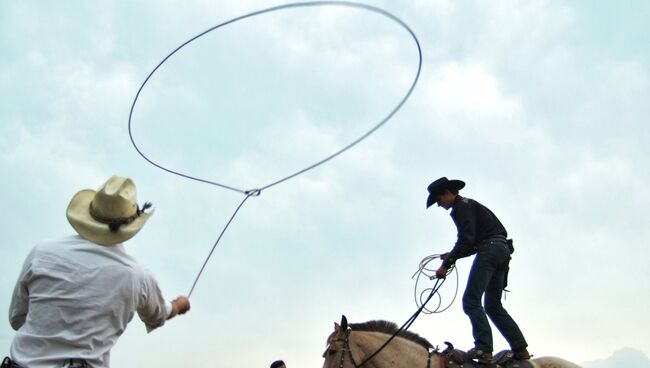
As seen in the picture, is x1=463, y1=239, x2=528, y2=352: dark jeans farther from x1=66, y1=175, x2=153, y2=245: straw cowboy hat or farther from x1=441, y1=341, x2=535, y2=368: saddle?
x1=66, y1=175, x2=153, y2=245: straw cowboy hat

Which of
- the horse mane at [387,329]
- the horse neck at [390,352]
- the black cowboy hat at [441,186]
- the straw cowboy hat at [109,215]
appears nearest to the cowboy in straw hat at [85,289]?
the straw cowboy hat at [109,215]

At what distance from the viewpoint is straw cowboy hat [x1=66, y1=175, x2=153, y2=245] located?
4.23m

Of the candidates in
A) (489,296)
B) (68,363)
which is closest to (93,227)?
(68,363)

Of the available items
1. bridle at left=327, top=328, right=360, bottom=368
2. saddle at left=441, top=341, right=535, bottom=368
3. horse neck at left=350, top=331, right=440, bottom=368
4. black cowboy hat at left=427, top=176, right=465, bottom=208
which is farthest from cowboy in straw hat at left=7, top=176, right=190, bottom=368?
black cowboy hat at left=427, top=176, right=465, bottom=208

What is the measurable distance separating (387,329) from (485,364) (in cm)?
159

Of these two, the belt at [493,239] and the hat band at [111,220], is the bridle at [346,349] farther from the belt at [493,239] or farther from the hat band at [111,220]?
the hat band at [111,220]

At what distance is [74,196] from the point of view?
4.50 meters

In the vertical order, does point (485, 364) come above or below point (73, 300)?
above

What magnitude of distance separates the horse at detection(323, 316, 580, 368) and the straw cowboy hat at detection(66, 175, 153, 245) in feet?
17.9

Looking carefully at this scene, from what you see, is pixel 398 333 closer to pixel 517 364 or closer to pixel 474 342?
pixel 474 342

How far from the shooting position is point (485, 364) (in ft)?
28.8

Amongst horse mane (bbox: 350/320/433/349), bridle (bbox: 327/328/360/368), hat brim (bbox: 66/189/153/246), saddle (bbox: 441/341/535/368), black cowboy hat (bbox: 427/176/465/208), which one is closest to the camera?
hat brim (bbox: 66/189/153/246)

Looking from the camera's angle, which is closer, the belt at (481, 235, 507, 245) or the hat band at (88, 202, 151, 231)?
the hat band at (88, 202, 151, 231)

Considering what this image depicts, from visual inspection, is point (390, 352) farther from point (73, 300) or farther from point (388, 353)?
point (73, 300)
